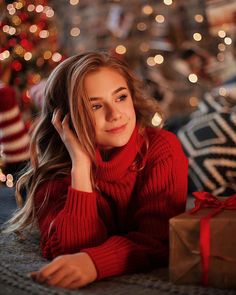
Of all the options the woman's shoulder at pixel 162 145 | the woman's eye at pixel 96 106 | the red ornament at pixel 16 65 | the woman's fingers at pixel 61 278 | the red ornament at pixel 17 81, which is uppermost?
the red ornament at pixel 16 65

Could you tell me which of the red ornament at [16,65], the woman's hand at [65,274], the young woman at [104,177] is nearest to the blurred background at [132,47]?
the red ornament at [16,65]

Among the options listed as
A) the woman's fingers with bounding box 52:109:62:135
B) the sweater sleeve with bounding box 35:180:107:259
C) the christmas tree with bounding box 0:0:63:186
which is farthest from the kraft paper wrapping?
the christmas tree with bounding box 0:0:63:186

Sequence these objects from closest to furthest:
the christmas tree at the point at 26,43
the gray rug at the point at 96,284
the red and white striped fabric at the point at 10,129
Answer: the gray rug at the point at 96,284 → the red and white striped fabric at the point at 10,129 → the christmas tree at the point at 26,43

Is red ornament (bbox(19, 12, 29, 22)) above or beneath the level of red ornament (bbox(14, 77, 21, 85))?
above

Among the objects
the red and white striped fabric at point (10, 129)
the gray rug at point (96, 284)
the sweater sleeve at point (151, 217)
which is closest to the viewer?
the gray rug at point (96, 284)

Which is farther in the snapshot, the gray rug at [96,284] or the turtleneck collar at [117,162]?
the turtleneck collar at [117,162]

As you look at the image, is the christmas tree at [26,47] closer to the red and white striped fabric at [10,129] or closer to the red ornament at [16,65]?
the red ornament at [16,65]

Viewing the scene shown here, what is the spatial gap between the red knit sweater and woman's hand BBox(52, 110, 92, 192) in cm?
2

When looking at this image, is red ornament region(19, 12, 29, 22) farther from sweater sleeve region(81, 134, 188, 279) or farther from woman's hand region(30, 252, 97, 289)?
woman's hand region(30, 252, 97, 289)

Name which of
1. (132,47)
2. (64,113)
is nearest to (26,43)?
(132,47)

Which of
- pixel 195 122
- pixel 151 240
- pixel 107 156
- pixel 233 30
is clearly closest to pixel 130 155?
pixel 107 156

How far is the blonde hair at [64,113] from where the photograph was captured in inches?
51.8

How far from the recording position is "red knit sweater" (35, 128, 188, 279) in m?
1.23

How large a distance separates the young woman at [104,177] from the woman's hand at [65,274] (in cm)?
7
